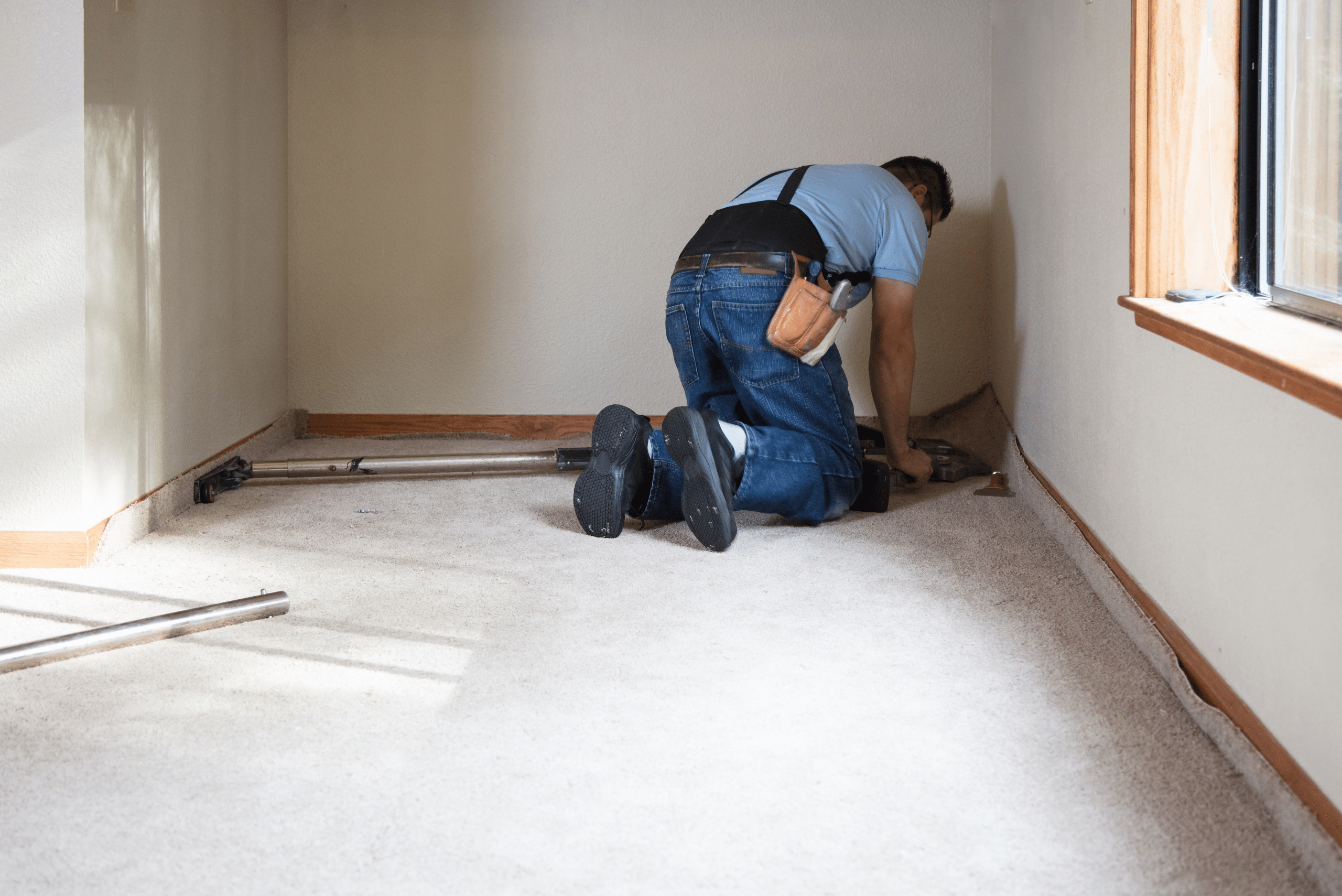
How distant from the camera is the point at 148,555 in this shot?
90.7 inches

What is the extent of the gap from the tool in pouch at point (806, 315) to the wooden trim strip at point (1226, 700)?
745mm

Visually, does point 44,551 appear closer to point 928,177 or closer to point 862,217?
point 862,217

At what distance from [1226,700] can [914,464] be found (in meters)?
1.57

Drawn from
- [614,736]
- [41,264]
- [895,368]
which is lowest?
[614,736]

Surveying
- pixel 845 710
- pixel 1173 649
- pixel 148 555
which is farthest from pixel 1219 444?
pixel 148 555

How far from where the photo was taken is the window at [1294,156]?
1.44 meters

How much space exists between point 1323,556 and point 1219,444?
334 millimetres

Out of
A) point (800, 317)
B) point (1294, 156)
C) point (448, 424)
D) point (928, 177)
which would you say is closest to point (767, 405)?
point (800, 317)

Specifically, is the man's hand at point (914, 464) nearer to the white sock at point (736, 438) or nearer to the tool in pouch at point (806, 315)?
the tool in pouch at point (806, 315)

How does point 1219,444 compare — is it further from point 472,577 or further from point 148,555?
point 148,555

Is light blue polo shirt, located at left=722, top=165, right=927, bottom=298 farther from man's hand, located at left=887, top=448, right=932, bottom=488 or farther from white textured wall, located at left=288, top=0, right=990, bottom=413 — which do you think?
white textured wall, located at left=288, top=0, right=990, bottom=413

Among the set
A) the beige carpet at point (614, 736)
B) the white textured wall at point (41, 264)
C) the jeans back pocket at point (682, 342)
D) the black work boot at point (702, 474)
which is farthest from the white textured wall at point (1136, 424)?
the white textured wall at point (41, 264)

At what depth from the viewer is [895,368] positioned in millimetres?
2781

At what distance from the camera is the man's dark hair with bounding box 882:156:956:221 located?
Answer: 114 inches
